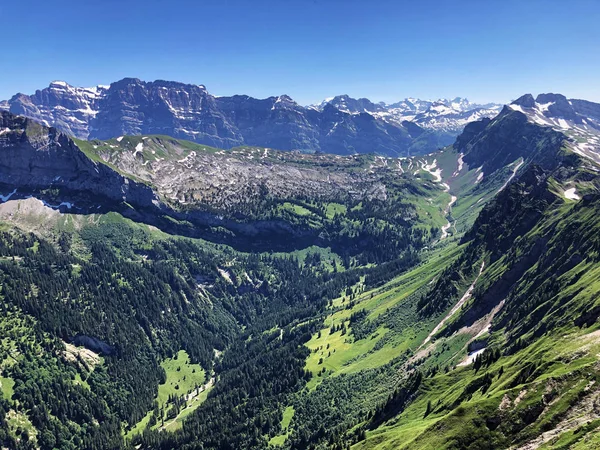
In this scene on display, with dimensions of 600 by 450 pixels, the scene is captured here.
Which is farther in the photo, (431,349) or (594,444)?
(431,349)

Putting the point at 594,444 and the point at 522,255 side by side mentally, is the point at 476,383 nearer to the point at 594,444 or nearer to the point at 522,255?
the point at 594,444

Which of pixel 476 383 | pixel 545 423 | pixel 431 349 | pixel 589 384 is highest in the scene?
pixel 589 384

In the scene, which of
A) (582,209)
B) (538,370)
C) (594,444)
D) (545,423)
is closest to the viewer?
(594,444)

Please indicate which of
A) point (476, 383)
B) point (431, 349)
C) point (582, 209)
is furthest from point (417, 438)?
point (582, 209)

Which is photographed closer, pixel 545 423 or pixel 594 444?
pixel 594 444

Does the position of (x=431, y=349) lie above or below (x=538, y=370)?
below

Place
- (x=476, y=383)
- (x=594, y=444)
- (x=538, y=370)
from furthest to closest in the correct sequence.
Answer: (x=476, y=383) < (x=538, y=370) < (x=594, y=444)

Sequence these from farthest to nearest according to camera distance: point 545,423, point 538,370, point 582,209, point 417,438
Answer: point 582,209, point 417,438, point 538,370, point 545,423

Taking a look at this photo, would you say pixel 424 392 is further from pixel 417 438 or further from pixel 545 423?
pixel 545 423

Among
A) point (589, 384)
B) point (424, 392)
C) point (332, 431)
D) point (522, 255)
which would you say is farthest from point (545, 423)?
point (522, 255)
